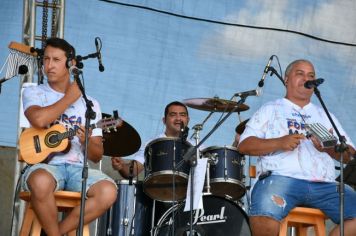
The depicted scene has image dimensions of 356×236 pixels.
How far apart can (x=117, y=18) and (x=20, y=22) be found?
0.75 m

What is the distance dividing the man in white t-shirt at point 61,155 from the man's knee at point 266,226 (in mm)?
879

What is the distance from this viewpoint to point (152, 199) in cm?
653

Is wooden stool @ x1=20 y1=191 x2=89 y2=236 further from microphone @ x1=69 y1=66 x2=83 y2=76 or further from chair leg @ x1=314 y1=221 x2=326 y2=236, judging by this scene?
chair leg @ x1=314 y1=221 x2=326 y2=236

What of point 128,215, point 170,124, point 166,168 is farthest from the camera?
point 170,124

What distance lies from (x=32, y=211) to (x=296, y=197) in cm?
159

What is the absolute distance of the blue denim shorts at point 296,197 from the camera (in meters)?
→ 5.40

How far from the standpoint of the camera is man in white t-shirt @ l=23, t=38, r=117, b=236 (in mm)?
5254

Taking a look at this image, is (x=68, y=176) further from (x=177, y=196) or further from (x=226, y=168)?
(x=226, y=168)

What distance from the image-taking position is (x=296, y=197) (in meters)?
5.45

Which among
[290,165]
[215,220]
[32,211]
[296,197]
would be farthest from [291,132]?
[32,211]

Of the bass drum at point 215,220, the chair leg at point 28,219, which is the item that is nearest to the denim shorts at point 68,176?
the chair leg at point 28,219

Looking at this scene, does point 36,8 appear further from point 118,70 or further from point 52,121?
point 52,121

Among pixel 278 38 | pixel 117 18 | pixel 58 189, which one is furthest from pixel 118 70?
pixel 58 189

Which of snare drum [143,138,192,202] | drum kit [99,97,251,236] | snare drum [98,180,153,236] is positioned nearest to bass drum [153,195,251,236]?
drum kit [99,97,251,236]
